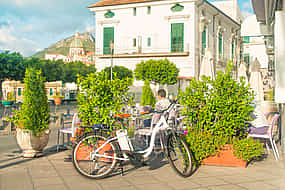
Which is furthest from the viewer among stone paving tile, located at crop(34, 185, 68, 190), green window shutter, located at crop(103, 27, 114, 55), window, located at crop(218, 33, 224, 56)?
window, located at crop(218, 33, 224, 56)

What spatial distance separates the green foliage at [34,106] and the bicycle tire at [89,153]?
1.40m

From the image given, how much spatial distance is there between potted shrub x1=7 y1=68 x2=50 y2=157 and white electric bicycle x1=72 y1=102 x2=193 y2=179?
1383mm

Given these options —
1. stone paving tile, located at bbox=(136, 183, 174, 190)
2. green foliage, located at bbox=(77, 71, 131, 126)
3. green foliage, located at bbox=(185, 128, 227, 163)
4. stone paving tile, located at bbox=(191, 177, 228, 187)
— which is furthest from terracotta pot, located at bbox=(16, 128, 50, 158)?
stone paving tile, located at bbox=(191, 177, 228, 187)

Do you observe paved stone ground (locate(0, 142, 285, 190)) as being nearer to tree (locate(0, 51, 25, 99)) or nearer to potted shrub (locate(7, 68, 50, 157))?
potted shrub (locate(7, 68, 50, 157))

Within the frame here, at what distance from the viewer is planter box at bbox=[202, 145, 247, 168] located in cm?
505

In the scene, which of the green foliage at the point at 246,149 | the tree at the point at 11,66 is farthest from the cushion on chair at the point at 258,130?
the tree at the point at 11,66

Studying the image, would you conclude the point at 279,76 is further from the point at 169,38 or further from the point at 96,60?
the point at 96,60

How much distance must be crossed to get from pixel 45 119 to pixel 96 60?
3289 cm

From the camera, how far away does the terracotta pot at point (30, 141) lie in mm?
5484

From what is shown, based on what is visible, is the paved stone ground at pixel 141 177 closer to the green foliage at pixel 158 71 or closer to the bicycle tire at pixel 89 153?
the bicycle tire at pixel 89 153

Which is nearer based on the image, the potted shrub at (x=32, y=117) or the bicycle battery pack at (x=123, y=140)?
the bicycle battery pack at (x=123, y=140)

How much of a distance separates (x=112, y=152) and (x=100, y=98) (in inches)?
40.2

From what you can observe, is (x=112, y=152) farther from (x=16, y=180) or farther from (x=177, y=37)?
(x=177, y=37)

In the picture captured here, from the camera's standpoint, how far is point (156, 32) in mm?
35938
